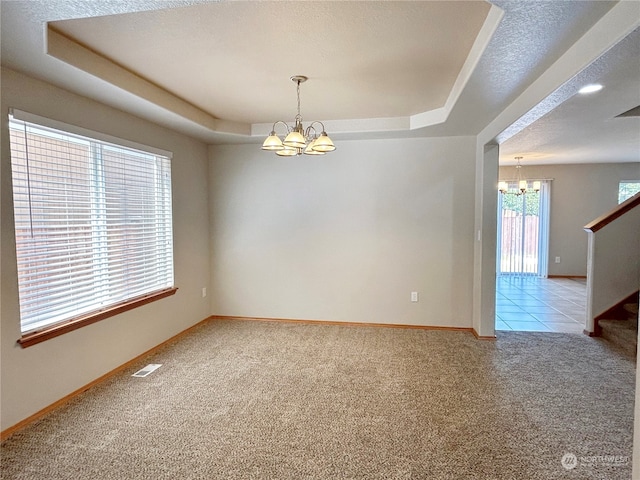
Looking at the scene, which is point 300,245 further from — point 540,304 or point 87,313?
point 540,304

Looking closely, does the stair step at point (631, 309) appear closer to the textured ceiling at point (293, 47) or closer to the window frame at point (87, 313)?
the textured ceiling at point (293, 47)

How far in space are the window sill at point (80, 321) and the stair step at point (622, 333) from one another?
4.90 meters

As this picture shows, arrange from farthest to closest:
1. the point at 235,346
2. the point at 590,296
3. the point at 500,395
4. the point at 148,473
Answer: the point at 590,296 < the point at 235,346 < the point at 500,395 < the point at 148,473

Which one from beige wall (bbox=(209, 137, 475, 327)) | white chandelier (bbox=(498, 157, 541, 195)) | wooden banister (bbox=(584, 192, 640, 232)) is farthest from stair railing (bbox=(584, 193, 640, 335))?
white chandelier (bbox=(498, 157, 541, 195))

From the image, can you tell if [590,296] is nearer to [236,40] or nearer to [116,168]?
[236,40]

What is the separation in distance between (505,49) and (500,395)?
2439mm

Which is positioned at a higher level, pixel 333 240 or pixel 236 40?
pixel 236 40

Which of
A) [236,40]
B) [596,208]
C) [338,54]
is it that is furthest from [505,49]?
[596,208]

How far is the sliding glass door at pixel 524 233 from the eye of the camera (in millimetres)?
7488

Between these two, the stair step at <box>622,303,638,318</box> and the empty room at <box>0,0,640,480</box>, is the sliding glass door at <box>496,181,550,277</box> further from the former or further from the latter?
the stair step at <box>622,303,638,318</box>

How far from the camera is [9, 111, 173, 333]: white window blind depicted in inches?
93.7

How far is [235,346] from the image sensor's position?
3.77 m

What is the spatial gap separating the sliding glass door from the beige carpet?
430 cm

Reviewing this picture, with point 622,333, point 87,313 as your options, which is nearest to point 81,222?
point 87,313
